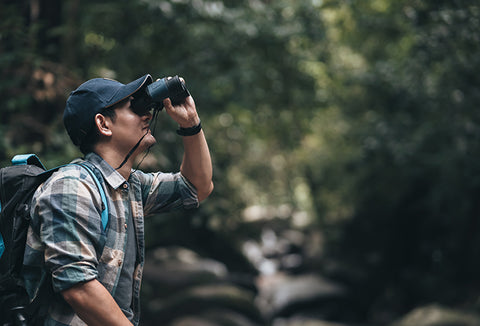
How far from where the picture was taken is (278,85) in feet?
25.0

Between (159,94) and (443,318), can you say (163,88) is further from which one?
(443,318)

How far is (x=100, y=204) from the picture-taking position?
5.78 ft

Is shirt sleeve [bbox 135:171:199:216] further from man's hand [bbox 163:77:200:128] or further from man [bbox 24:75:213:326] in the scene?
man's hand [bbox 163:77:200:128]

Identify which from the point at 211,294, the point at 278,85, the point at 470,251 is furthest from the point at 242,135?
the point at 470,251

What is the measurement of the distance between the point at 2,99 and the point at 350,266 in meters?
8.30

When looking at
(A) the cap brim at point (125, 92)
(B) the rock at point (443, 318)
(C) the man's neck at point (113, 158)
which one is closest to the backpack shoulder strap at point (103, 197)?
(C) the man's neck at point (113, 158)

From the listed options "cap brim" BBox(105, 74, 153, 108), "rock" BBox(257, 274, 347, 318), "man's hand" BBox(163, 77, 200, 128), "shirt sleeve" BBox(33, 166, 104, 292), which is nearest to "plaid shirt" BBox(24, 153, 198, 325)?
"shirt sleeve" BBox(33, 166, 104, 292)

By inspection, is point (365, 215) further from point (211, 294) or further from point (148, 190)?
point (148, 190)

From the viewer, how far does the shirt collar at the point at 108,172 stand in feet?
6.09

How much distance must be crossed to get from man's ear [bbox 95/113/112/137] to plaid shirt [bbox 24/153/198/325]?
0.10 meters

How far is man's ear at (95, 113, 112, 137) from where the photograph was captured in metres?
1.89

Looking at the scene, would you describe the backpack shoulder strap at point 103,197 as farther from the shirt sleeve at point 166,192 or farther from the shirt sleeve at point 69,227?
the shirt sleeve at point 166,192

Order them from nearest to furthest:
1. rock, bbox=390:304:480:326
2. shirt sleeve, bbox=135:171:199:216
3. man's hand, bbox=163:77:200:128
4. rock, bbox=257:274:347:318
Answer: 1. man's hand, bbox=163:77:200:128
2. shirt sleeve, bbox=135:171:199:216
3. rock, bbox=390:304:480:326
4. rock, bbox=257:274:347:318

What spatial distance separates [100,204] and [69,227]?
0.17 metres
